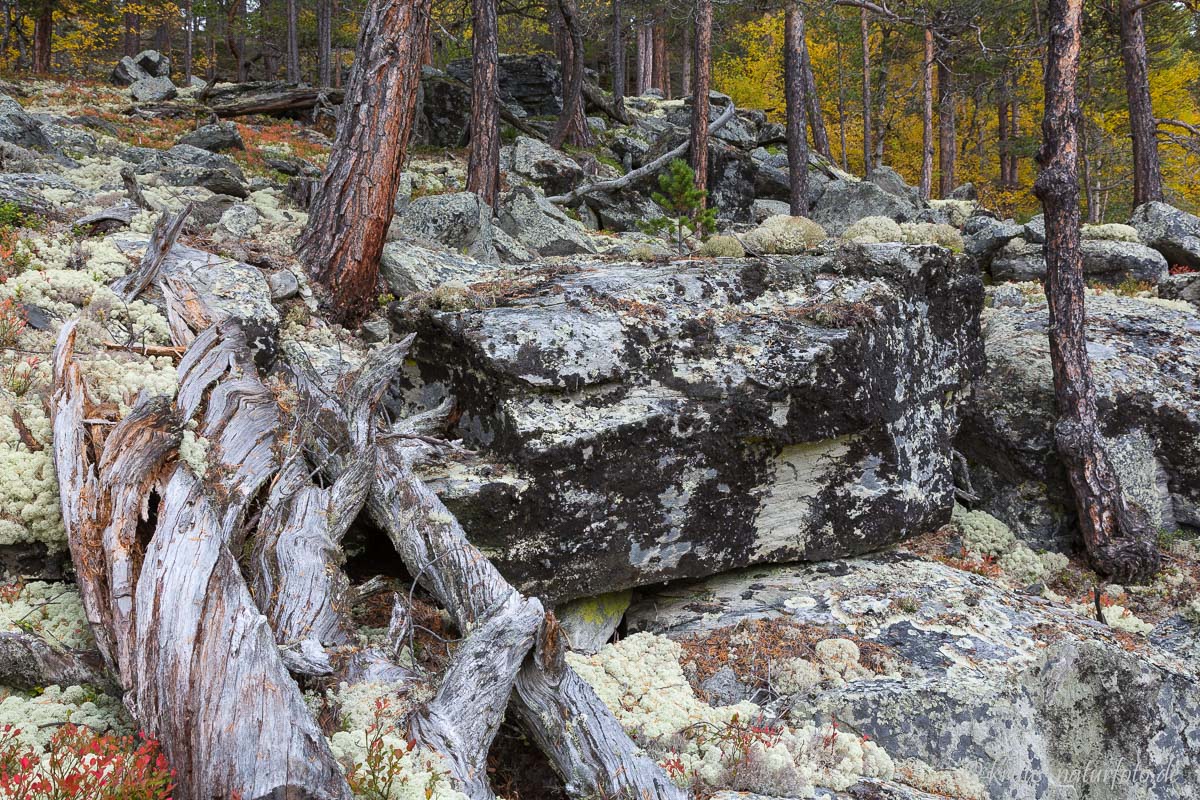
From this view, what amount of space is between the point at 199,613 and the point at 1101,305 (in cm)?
1271

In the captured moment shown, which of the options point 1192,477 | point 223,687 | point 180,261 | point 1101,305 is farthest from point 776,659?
point 1101,305

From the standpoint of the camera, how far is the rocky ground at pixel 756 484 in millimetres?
5582

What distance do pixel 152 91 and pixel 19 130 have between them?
1302cm

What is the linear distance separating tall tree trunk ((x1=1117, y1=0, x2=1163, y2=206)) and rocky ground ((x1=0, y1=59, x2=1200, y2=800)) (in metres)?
10.1

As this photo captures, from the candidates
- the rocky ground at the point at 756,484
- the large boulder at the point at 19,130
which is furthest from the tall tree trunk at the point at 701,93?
the large boulder at the point at 19,130

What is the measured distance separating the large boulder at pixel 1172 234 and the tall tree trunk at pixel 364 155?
53.4 feet

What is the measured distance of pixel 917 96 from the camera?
97.5 ft

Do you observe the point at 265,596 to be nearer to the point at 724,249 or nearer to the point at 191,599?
the point at 191,599

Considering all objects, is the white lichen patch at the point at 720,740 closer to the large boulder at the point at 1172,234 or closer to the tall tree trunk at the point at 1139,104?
the large boulder at the point at 1172,234

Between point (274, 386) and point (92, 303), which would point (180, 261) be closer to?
point (92, 303)

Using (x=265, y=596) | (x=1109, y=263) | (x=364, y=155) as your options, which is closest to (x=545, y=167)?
(x=364, y=155)

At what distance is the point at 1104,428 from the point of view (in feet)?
33.1

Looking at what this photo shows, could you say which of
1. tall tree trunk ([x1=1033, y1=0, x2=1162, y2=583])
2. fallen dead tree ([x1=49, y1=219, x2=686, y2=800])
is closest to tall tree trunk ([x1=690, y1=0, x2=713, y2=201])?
tall tree trunk ([x1=1033, y1=0, x2=1162, y2=583])

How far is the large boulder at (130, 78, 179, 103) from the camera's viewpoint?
84.2 ft
